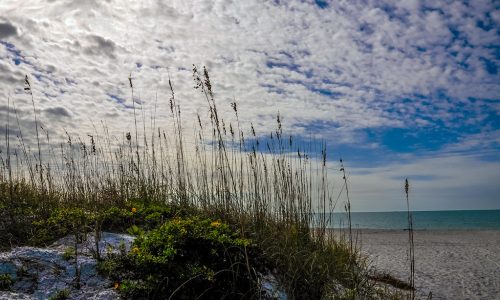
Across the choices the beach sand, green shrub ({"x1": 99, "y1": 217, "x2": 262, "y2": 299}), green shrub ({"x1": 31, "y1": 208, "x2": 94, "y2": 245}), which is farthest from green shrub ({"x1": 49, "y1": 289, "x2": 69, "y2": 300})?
the beach sand

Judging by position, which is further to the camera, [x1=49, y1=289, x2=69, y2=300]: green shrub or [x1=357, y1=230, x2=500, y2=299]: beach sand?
[x1=357, y1=230, x2=500, y2=299]: beach sand

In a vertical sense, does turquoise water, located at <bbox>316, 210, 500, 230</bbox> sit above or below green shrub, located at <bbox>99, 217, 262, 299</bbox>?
below

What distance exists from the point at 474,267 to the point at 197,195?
15.5 feet

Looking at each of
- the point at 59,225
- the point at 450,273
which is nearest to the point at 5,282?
the point at 59,225

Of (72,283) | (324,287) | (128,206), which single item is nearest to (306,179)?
(324,287)

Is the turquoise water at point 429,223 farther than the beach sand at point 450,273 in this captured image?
Yes

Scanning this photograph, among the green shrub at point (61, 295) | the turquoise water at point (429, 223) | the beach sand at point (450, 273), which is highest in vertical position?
the green shrub at point (61, 295)

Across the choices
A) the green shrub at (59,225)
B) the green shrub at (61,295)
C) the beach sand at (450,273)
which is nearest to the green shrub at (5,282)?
the green shrub at (61,295)

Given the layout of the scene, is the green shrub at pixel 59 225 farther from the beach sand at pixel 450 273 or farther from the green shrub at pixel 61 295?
the beach sand at pixel 450 273

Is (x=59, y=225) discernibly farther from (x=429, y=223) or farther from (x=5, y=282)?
(x=429, y=223)

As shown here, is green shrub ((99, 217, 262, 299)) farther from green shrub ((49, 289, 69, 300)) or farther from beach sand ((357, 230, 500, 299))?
beach sand ((357, 230, 500, 299))

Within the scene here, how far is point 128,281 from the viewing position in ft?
8.15

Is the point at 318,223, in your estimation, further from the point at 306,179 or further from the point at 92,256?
the point at 92,256

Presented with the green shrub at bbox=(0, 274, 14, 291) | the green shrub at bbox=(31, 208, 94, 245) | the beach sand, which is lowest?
the beach sand
